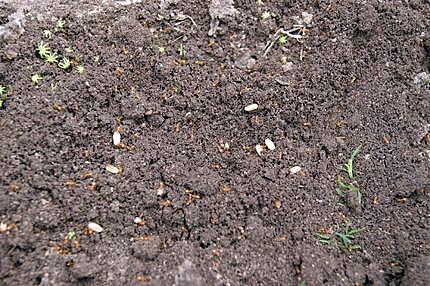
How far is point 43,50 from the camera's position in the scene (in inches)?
78.2

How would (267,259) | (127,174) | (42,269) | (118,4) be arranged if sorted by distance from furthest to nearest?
(118,4)
(127,174)
(267,259)
(42,269)

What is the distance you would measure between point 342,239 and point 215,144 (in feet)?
2.47

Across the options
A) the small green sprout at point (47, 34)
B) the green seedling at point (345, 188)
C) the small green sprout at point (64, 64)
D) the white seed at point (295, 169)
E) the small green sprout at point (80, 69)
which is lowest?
the green seedling at point (345, 188)

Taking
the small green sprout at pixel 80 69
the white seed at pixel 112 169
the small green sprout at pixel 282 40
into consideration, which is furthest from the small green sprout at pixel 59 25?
the small green sprout at pixel 282 40

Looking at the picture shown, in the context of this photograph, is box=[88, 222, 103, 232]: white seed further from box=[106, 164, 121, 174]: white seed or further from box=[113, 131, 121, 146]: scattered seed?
box=[113, 131, 121, 146]: scattered seed

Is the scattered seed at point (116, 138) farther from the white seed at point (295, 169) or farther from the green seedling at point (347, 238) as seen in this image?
the green seedling at point (347, 238)

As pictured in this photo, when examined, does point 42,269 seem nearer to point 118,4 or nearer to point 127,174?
point 127,174

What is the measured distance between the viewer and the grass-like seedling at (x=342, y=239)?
1.83 m

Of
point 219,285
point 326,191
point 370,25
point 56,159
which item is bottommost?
point 219,285

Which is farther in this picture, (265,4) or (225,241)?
(265,4)

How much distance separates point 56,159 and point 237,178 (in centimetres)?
85

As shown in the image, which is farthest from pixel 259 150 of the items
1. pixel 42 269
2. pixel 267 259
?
pixel 42 269

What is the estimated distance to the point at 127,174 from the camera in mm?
1872

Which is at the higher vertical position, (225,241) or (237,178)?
(237,178)
